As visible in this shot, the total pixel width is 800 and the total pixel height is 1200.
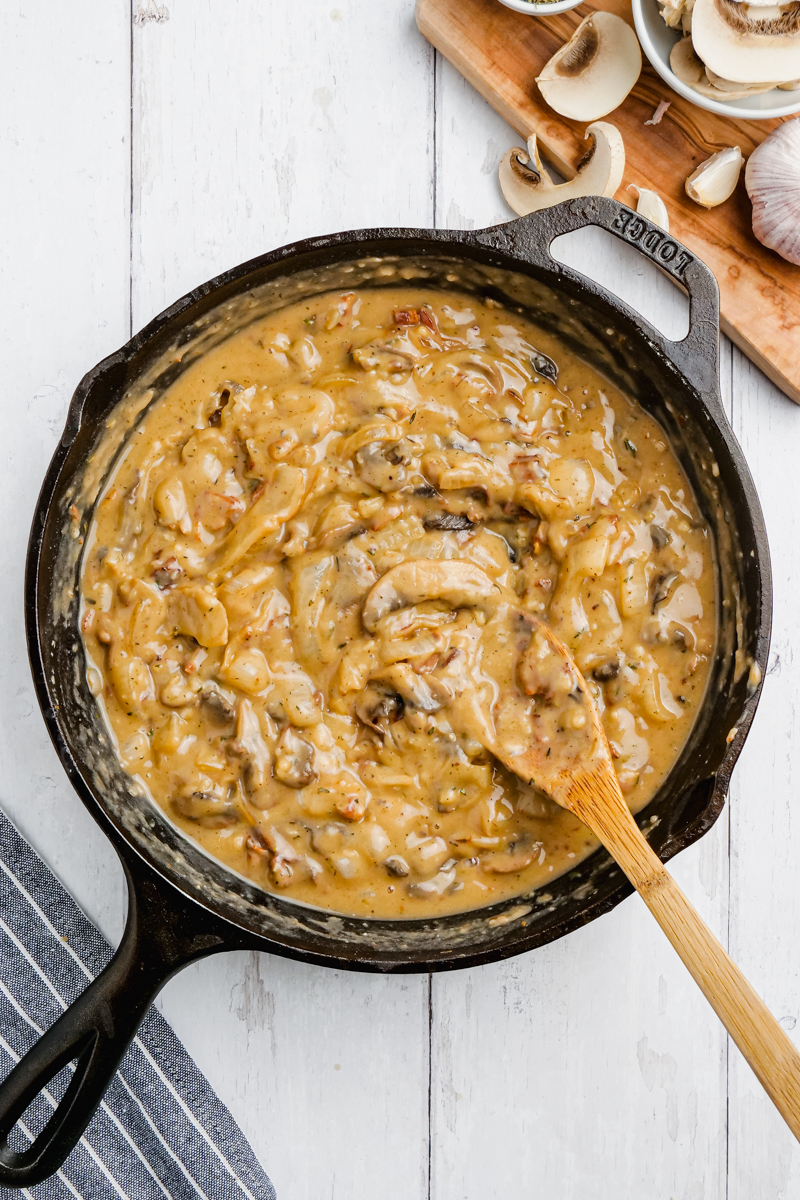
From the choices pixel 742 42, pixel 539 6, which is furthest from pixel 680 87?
pixel 539 6

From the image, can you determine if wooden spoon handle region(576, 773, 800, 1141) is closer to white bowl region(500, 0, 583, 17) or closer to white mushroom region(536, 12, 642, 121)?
white mushroom region(536, 12, 642, 121)

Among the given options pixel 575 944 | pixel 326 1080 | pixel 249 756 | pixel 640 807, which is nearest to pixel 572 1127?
pixel 575 944

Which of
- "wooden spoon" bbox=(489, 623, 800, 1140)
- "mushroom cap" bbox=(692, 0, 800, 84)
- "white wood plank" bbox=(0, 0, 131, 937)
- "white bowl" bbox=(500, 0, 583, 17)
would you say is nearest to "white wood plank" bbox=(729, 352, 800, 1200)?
"wooden spoon" bbox=(489, 623, 800, 1140)

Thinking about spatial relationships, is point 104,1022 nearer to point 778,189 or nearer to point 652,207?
point 652,207

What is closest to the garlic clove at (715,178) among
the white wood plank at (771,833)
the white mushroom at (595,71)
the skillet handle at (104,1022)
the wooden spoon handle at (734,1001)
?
the white mushroom at (595,71)

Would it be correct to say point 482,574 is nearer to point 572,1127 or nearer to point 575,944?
point 575,944

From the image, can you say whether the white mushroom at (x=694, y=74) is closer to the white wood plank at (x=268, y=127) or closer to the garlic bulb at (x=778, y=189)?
the garlic bulb at (x=778, y=189)
